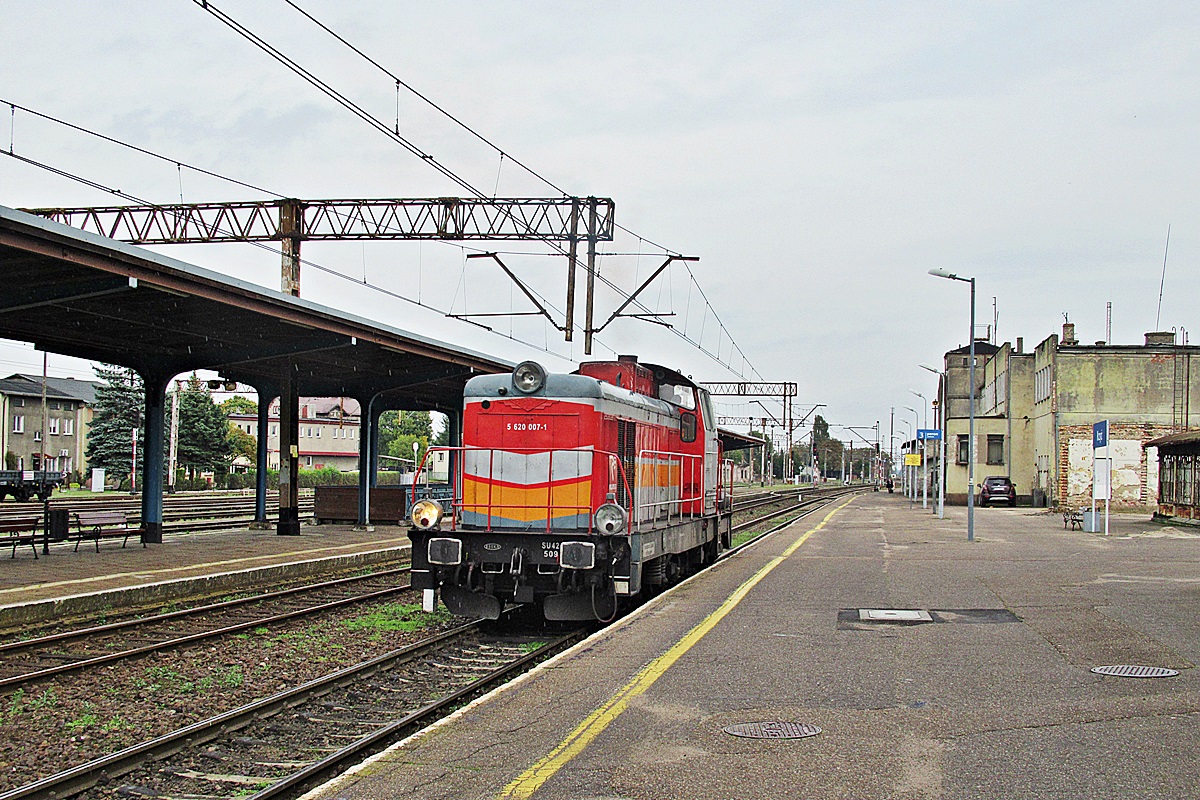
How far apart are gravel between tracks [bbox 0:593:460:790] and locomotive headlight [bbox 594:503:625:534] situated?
253 cm

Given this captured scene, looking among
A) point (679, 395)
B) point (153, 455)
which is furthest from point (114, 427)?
point (679, 395)

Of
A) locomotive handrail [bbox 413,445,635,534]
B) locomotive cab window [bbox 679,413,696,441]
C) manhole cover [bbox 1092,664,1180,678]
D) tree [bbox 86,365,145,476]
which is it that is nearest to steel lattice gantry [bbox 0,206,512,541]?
locomotive handrail [bbox 413,445,635,534]

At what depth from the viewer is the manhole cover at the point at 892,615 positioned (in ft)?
37.8

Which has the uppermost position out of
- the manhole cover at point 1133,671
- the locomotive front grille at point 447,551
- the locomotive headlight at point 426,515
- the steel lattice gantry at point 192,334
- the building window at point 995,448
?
the steel lattice gantry at point 192,334

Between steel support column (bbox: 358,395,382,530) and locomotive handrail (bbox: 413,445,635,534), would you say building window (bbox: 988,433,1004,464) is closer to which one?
steel support column (bbox: 358,395,382,530)

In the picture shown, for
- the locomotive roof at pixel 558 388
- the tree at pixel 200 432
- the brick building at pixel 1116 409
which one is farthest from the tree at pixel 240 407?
the locomotive roof at pixel 558 388

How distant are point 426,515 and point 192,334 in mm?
9865

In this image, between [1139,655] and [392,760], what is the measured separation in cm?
674

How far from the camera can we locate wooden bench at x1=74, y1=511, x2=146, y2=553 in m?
19.3

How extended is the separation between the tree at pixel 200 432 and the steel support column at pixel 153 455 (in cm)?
4118

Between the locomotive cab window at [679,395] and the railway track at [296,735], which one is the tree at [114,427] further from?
the railway track at [296,735]

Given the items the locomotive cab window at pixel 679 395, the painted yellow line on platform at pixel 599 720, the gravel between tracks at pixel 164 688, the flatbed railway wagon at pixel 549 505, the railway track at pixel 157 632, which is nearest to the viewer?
the painted yellow line on platform at pixel 599 720

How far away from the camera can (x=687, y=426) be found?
1681cm

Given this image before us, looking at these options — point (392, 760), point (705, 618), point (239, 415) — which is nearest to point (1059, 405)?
point (705, 618)
